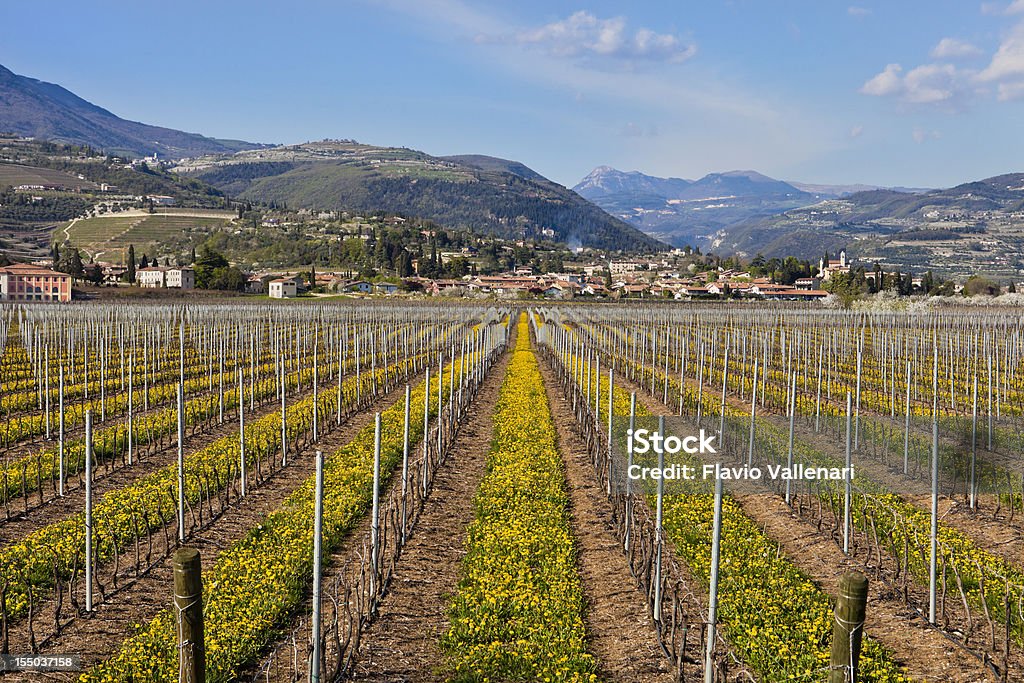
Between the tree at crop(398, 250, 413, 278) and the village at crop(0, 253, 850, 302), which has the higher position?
the tree at crop(398, 250, 413, 278)

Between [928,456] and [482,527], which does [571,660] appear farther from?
[928,456]

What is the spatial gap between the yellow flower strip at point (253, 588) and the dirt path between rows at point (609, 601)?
3.52 metres

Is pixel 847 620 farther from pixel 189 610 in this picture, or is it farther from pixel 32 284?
pixel 32 284

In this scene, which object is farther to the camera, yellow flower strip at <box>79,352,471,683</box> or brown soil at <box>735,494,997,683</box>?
brown soil at <box>735,494,997,683</box>

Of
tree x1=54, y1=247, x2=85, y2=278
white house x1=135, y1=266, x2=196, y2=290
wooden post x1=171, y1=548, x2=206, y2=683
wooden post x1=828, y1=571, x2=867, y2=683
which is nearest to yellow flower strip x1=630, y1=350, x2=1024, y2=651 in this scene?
wooden post x1=828, y1=571, x2=867, y2=683

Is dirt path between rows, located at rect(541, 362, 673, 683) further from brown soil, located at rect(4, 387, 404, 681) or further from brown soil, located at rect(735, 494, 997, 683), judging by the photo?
brown soil, located at rect(4, 387, 404, 681)

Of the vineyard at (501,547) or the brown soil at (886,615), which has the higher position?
the vineyard at (501,547)

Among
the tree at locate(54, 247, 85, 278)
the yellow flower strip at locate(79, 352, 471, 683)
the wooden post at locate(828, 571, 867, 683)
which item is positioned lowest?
the yellow flower strip at locate(79, 352, 471, 683)

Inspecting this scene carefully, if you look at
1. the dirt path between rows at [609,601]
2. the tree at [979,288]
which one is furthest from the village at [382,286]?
the dirt path between rows at [609,601]

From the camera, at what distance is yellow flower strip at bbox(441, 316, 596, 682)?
26.0ft

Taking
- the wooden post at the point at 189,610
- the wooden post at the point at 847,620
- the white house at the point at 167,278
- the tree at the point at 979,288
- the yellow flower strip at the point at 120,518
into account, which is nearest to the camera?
the wooden post at the point at 847,620

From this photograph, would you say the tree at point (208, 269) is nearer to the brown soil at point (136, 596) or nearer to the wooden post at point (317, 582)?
the brown soil at point (136, 596)

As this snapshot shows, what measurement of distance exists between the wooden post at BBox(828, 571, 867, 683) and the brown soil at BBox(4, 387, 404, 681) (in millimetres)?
6982

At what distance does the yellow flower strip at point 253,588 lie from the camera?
7555 mm
